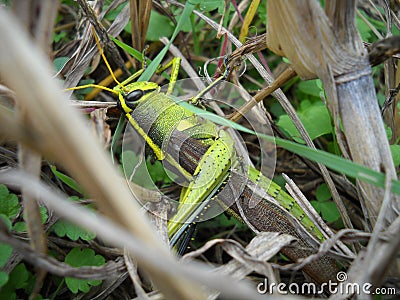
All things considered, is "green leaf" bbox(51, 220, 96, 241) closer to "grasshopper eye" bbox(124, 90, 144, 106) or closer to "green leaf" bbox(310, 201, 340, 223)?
"grasshopper eye" bbox(124, 90, 144, 106)

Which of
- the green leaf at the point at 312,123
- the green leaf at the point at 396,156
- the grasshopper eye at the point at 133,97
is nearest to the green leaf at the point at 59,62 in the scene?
the grasshopper eye at the point at 133,97

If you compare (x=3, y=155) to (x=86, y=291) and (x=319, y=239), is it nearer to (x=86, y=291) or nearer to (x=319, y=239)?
(x=86, y=291)

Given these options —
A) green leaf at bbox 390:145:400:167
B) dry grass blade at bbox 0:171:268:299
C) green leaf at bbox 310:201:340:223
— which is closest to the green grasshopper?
green leaf at bbox 310:201:340:223

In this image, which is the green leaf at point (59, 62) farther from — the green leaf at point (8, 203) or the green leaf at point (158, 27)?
the green leaf at point (8, 203)

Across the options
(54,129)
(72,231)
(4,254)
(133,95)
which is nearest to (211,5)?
(133,95)

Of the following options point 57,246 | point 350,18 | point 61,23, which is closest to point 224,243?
point 350,18
